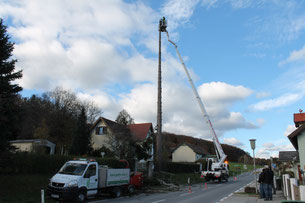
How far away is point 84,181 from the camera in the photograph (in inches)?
515

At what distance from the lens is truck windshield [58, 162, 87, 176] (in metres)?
13.3

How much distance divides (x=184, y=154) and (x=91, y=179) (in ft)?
202

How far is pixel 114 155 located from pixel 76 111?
2666cm

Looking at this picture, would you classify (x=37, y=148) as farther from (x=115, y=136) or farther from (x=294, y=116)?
(x=294, y=116)

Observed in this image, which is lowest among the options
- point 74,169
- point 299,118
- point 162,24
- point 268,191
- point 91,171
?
point 268,191

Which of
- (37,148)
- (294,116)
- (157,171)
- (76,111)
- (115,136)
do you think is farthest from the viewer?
(76,111)

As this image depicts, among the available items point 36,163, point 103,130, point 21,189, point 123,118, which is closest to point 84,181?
point 21,189

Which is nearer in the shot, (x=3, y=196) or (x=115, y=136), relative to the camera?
(x=3, y=196)

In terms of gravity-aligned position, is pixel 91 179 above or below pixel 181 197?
above

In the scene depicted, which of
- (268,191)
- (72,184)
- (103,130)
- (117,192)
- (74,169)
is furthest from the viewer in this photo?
(103,130)

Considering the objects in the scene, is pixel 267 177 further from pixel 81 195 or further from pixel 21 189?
pixel 21 189

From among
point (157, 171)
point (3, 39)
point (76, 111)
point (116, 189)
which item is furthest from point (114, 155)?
point (76, 111)

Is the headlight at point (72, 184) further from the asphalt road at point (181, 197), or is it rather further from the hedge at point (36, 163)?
the hedge at point (36, 163)

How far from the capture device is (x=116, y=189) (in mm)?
15195
